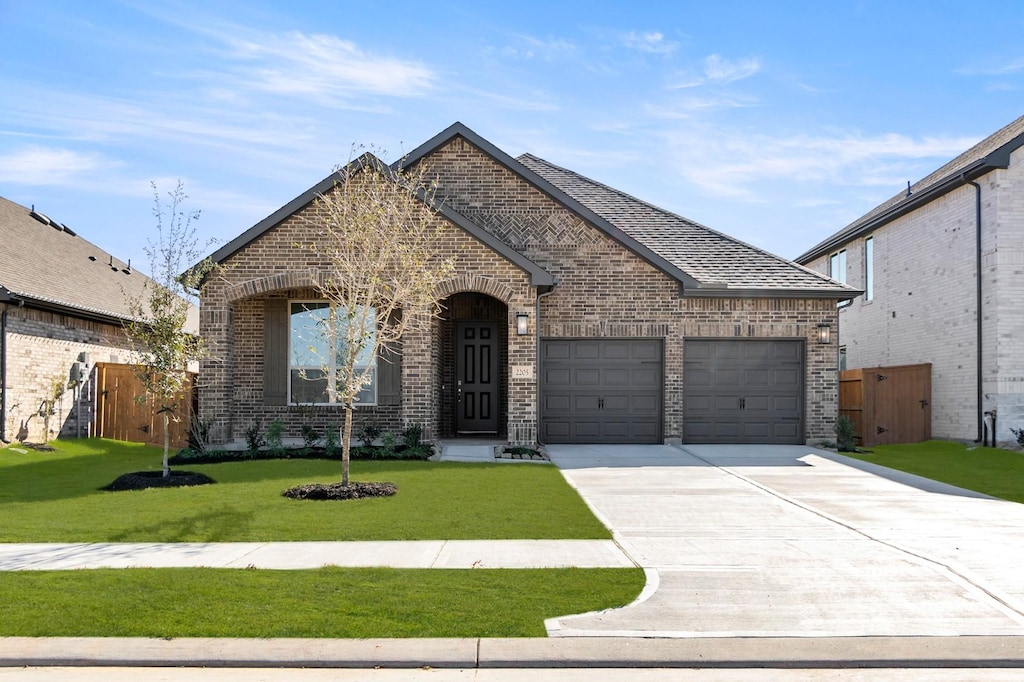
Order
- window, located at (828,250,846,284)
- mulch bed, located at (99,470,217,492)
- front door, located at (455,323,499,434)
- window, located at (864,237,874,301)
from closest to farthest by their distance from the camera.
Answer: mulch bed, located at (99,470,217,492) → front door, located at (455,323,499,434) → window, located at (864,237,874,301) → window, located at (828,250,846,284)

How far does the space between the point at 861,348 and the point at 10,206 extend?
2425 cm

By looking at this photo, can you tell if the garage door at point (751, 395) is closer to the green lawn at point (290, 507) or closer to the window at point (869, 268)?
the green lawn at point (290, 507)

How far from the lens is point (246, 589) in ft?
20.8

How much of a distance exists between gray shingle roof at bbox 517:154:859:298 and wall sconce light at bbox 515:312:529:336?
12.6 feet

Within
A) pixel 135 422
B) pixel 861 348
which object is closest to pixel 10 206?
pixel 135 422

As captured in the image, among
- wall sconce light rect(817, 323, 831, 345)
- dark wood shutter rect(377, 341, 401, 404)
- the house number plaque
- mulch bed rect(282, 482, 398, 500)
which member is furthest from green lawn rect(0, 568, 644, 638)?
wall sconce light rect(817, 323, 831, 345)

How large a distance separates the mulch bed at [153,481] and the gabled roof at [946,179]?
1712cm

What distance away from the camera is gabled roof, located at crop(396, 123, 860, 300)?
17641mm

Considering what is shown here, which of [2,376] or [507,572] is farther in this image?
[2,376]

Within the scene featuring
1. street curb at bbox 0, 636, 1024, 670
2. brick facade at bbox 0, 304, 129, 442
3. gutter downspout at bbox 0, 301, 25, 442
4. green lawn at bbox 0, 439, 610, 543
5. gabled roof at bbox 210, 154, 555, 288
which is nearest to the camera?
street curb at bbox 0, 636, 1024, 670

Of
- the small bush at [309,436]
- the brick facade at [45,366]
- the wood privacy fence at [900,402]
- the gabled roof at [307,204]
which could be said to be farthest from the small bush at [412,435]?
the wood privacy fence at [900,402]

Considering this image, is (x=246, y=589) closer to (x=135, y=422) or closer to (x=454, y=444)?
(x=454, y=444)

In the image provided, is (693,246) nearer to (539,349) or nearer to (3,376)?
(539,349)

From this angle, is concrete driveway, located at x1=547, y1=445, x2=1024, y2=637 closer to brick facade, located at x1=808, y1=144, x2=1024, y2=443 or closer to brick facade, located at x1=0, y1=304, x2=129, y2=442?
brick facade, located at x1=808, y1=144, x2=1024, y2=443
